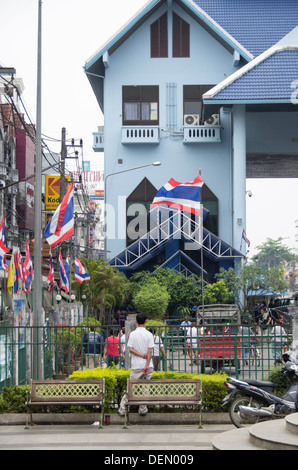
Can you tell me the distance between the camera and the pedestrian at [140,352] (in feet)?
43.7

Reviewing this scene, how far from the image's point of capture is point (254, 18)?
152 ft

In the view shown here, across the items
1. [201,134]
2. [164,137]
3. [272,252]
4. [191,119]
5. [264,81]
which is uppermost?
[264,81]

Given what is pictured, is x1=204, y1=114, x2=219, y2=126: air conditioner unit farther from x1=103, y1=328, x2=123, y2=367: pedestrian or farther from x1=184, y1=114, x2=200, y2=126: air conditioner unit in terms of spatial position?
x1=103, y1=328, x2=123, y2=367: pedestrian

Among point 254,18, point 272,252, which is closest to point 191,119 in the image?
point 254,18

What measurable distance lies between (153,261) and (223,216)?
4926mm

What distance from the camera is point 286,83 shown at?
38844 millimetres

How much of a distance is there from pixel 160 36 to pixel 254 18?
6.52 m

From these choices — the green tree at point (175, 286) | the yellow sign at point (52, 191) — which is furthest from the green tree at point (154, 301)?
the yellow sign at point (52, 191)

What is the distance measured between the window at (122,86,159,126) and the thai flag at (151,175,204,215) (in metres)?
11.5

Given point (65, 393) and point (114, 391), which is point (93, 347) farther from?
point (65, 393)

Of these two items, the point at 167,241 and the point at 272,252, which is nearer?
the point at 167,241

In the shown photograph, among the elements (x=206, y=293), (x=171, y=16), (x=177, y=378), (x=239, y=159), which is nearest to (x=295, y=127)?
(x=239, y=159)

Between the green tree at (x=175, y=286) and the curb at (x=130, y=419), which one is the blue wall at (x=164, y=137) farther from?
the curb at (x=130, y=419)

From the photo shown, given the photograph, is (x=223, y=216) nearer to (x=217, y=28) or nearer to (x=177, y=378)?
(x=217, y=28)
